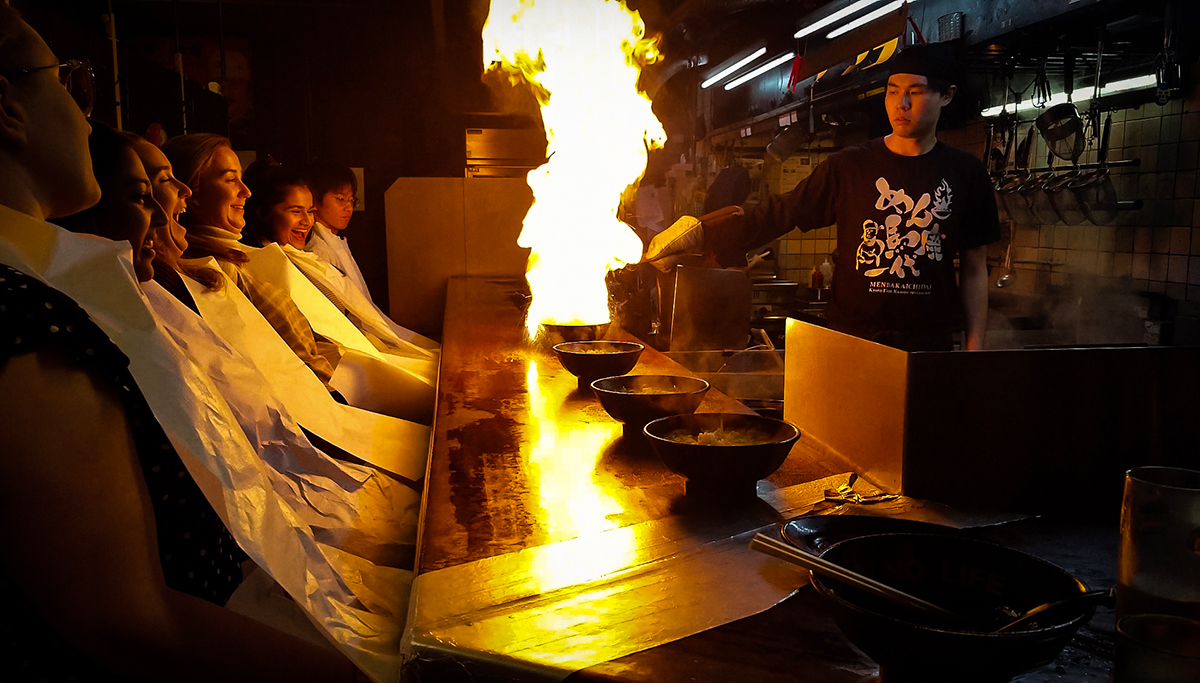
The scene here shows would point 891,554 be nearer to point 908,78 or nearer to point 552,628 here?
point 552,628

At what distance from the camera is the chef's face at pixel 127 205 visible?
6.84 ft

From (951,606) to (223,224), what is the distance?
3.30 meters

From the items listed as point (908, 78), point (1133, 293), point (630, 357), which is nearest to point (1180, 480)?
point (630, 357)

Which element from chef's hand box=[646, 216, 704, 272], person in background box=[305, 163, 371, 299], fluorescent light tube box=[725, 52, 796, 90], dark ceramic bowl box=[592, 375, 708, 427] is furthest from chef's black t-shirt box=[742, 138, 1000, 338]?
person in background box=[305, 163, 371, 299]

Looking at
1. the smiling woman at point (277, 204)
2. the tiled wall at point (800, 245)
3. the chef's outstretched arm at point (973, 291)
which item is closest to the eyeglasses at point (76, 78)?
the smiling woman at point (277, 204)

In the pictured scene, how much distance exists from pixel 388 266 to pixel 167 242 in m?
3.57

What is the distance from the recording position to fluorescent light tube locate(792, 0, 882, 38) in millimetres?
4219

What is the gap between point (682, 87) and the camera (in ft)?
28.3

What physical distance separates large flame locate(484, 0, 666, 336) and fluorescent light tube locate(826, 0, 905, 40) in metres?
1.10

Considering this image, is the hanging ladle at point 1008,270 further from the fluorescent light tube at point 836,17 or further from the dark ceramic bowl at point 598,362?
the dark ceramic bowl at point 598,362

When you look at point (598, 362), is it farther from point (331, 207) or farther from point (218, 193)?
point (331, 207)

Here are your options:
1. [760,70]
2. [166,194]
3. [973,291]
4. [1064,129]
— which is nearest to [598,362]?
[166,194]

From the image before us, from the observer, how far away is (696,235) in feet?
9.98

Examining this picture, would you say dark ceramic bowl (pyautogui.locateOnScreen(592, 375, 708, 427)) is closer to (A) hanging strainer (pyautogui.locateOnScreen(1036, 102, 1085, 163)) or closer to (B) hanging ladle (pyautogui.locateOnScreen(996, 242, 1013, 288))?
(A) hanging strainer (pyautogui.locateOnScreen(1036, 102, 1085, 163))
